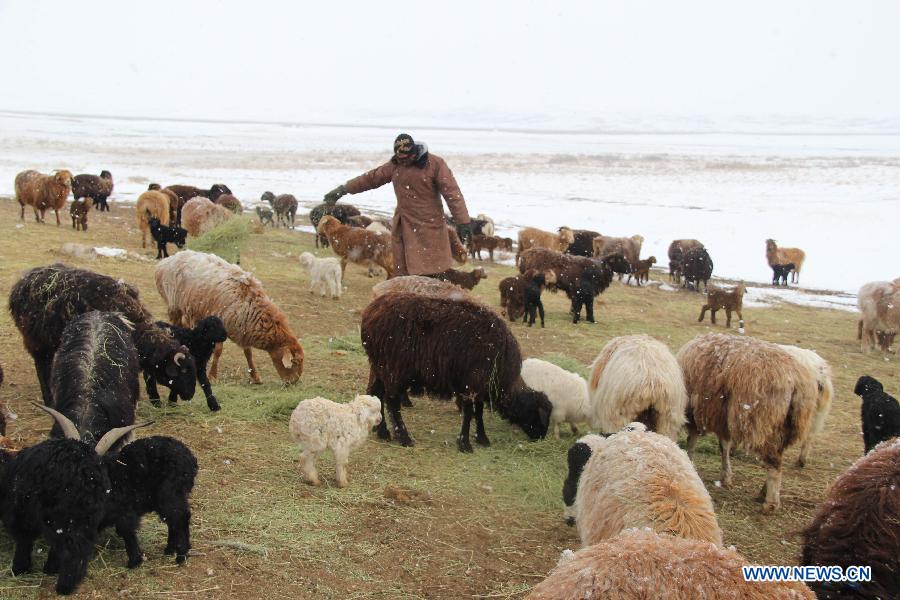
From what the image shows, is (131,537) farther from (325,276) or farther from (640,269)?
(640,269)

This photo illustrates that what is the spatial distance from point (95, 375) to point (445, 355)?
8.91 ft

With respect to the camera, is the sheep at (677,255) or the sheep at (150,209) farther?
the sheep at (677,255)

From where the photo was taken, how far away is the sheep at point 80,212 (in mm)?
16703

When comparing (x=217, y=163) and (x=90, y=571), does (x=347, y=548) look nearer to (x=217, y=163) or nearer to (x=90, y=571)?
(x=90, y=571)

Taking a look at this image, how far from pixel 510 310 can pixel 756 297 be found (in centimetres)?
799

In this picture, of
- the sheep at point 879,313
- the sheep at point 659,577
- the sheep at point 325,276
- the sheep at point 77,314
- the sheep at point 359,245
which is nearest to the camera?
the sheep at point 659,577

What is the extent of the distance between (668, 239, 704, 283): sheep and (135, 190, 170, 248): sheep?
486 inches

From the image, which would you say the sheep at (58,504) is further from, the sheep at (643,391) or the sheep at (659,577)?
the sheep at (643,391)

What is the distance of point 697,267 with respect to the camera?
18328 mm

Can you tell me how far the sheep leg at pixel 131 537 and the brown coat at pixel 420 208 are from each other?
5.32 meters

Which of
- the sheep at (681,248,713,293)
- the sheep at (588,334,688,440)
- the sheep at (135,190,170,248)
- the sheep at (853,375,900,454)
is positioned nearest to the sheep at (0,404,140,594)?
the sheep at (588,334,688,440)

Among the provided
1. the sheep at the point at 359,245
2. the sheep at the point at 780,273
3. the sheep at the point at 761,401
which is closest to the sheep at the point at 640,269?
the sheep at the point at 780,273

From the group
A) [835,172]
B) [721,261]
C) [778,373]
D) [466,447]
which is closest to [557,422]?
[466,447]

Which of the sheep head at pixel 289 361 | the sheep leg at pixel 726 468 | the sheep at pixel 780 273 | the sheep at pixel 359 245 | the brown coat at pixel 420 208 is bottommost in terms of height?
the sheep at pixel 780 273
